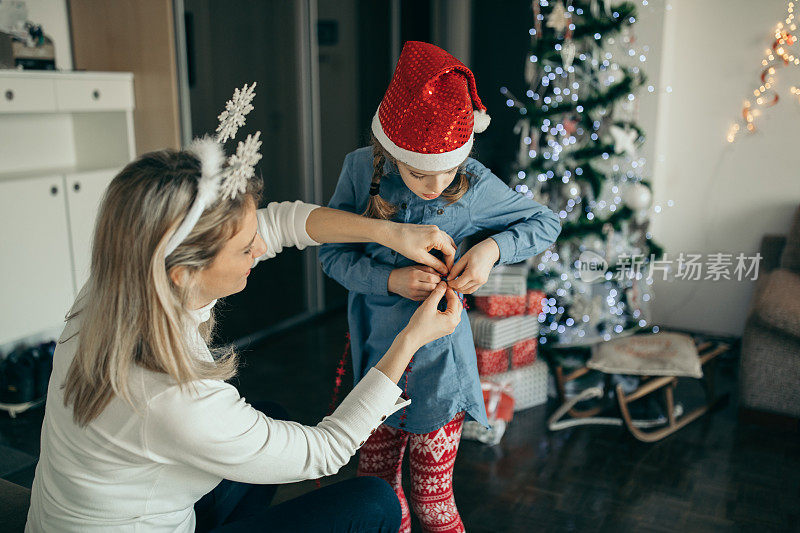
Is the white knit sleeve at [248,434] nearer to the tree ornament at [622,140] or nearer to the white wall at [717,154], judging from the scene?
the tree ornament at [622,140]

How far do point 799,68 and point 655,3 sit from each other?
749 millimetres

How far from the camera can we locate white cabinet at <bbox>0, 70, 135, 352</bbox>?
2707 mm

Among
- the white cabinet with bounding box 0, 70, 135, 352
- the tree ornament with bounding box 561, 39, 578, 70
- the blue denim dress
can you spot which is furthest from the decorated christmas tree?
the white cabinet with bounding box 0, 70, 135, 352

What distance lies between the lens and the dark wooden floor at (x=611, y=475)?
7.03 ft

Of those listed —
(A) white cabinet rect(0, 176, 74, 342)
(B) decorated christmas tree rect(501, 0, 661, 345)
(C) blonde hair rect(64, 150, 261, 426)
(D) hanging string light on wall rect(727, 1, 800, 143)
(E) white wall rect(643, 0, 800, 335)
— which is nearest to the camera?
(C) blonde hair rect(64, 150, 261, 426)

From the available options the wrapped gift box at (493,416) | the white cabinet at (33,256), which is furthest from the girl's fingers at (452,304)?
the white cabinet at (33,256)

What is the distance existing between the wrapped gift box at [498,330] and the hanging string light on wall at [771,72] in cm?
161

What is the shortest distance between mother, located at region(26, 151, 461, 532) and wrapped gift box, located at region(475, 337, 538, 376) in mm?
1556

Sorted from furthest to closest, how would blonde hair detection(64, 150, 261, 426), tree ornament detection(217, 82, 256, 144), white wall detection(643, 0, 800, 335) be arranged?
white wall detection(643, 0, 800, 335)
tree ornament detection(217, 82, 256, 144)
blonde hair detection(64, 150, 261, 426)

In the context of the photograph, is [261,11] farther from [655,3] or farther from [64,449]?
[64,449]

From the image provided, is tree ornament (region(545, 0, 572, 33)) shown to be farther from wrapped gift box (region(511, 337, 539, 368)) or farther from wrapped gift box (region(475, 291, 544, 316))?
wrapped gift box (region(511, 337, 539, 368))

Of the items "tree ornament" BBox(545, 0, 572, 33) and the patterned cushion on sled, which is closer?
the patterned cushion on sled

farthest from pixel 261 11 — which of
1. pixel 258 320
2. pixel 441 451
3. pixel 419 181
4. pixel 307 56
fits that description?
pixel 441 451

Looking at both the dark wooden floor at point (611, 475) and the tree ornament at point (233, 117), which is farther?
the dark wooden floor at point (611, 475)
